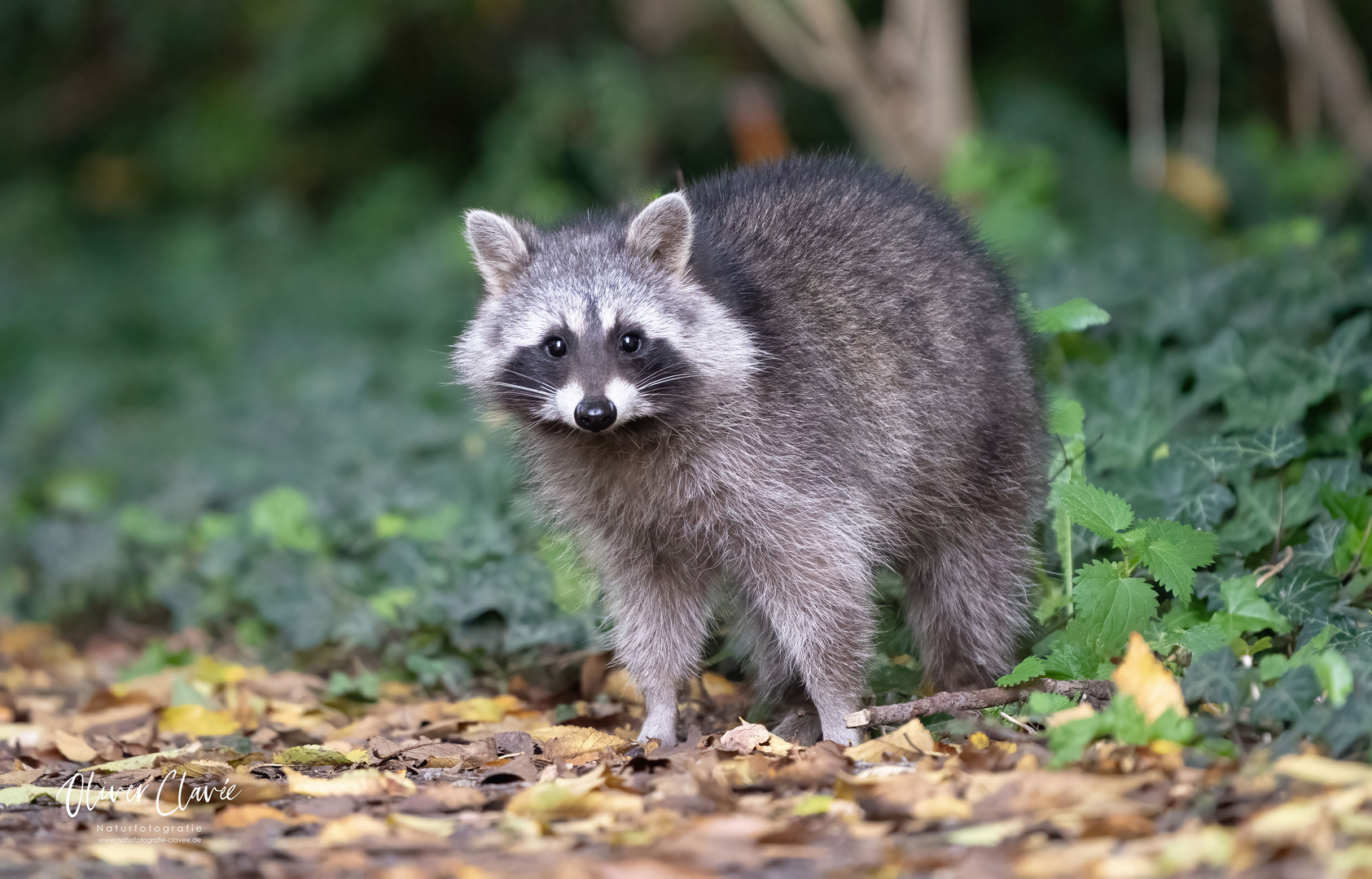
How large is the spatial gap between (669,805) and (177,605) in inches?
134

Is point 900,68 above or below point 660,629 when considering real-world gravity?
above

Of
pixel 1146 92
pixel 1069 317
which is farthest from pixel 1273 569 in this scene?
pixel 1146 92

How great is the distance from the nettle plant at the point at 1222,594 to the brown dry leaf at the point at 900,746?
0.28 m

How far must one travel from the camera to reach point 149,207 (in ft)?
43.9

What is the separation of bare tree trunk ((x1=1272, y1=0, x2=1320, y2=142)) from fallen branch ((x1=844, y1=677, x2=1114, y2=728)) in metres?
6.80

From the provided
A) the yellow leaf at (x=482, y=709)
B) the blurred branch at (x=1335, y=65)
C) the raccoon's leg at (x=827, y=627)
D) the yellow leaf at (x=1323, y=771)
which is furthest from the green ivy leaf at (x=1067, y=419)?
the blurred branch at (x=1335, y=65)

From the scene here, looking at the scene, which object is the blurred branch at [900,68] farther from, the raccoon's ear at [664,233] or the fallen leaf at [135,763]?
the fallen leaf at [135,763]

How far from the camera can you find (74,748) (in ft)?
13.0

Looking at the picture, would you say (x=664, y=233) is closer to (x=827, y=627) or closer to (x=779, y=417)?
(x=779, y=417)

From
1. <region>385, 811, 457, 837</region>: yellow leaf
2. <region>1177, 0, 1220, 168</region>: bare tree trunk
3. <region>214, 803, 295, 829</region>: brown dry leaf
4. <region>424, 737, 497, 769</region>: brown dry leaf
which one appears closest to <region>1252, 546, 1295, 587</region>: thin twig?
<region>424, 737, 497, 769</region>: brown dry leaf

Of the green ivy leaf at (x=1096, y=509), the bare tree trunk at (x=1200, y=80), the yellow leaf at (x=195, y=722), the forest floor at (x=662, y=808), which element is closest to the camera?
the forest floor at (x=662, y=808)

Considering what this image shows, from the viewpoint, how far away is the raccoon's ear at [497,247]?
155 inches

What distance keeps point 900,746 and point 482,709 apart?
1.52m

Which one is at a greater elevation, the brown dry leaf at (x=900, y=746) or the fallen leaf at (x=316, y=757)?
the brown dry leaf at (x=900, y=746)
